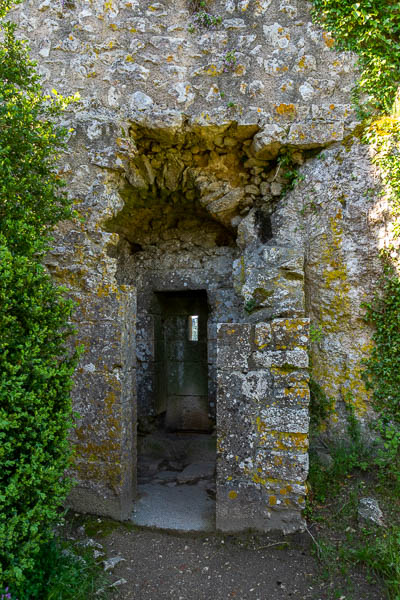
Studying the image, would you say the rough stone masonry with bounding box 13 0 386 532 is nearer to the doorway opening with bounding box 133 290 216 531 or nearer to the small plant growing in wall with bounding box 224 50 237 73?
the small plant growing in wall with bounding box 224 50 237 73

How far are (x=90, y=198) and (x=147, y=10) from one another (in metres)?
2.26

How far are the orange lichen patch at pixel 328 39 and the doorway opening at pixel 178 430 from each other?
3726 mm

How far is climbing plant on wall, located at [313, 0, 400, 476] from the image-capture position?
3518 millimetres

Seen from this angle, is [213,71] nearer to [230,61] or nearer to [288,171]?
[230,61]

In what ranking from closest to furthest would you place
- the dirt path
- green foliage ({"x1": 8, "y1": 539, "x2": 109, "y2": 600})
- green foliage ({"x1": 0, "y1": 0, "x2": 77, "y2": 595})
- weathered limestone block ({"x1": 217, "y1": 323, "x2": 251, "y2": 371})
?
1. green foliage ({"x1": 0, "y1": 0, "x2": 77, "y2": 595})
2. green foliage ({"x1": 8, "y1": 539, "x2": 109, "y2": 600})
3. the dirt path
4. weathered limestone block ({"x1": 217, "y1": 323, "x2": 251, "y2": 371})

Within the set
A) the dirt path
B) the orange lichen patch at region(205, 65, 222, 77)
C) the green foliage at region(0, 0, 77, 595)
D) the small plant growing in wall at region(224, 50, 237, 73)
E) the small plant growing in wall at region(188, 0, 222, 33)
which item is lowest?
the dirt path

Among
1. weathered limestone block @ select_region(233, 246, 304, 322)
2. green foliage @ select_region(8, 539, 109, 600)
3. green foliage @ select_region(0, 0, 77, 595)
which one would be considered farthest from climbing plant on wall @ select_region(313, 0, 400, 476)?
green foliage @ select_region(0, 0, 77, 595)

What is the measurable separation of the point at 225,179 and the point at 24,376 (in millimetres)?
3412

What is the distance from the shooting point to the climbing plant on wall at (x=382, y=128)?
352 cm

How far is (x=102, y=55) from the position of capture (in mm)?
3961

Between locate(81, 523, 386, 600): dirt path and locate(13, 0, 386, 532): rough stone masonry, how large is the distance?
0.83ft

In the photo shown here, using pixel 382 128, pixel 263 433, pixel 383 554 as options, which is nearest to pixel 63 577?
pixel 263 433

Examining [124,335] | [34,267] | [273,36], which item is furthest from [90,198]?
[273,36]

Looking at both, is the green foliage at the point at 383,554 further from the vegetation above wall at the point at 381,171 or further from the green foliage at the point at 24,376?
the green foliage at the point at 24,376
